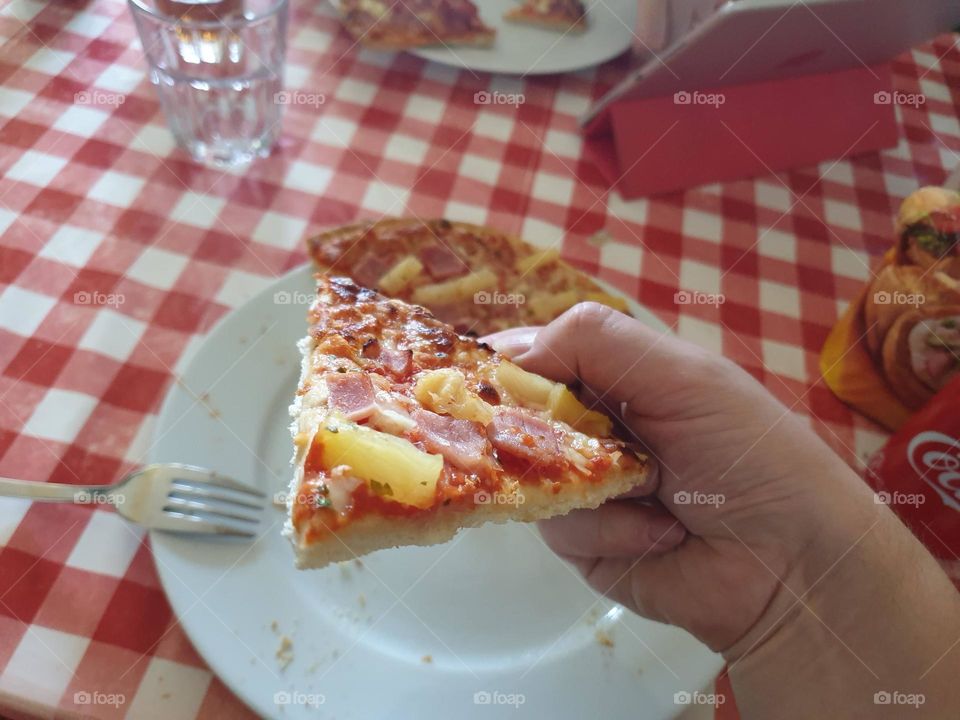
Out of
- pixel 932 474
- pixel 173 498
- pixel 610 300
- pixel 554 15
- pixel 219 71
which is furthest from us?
pixel 554 15

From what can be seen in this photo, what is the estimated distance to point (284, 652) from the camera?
1.60 metres

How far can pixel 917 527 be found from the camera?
1.85m

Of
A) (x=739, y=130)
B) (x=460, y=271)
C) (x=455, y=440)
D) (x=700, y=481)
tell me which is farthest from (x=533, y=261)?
(x=739, y=130)

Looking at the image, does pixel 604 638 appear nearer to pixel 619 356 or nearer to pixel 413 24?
pixel 619 356

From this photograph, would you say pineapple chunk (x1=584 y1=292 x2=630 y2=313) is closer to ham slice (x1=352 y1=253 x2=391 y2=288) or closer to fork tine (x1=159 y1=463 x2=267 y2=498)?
ham slice (x1=352 y1=253 x2=391 y2=288)

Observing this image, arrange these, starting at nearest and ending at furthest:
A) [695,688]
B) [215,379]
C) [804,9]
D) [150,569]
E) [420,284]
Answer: [695,688] → [150,569] → [215,379] → [420,284] → [804,9]

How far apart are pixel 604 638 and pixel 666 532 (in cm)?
30

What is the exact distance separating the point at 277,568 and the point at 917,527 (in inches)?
64.2

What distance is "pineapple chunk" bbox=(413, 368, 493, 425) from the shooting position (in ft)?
4.77

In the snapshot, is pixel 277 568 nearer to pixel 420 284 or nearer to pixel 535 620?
pixel 535 620

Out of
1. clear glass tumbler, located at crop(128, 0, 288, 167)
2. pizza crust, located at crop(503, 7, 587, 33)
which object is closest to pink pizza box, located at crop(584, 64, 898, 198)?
pizza crust, located at crop(503, 7, 587, 33)

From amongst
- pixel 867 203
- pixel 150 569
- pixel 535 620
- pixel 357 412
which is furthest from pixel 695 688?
pixel 867 203

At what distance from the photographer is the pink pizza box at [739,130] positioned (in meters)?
2.82

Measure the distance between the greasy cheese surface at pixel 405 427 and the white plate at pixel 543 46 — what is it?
1.67m
